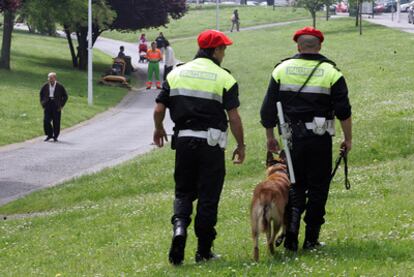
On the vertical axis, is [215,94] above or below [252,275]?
above

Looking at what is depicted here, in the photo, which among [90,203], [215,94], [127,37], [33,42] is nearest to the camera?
[215,94]

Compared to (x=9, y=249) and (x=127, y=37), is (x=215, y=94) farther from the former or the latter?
(x=127, y=37)

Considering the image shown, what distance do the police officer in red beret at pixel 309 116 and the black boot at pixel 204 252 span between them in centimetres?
67

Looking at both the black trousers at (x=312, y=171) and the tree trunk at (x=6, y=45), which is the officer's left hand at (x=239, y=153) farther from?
the tree trunk at (x=6, y=45)

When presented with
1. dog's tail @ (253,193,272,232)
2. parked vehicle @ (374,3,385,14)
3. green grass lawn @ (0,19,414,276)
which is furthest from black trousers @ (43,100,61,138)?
parked vehicle @ (374,3,385,14)

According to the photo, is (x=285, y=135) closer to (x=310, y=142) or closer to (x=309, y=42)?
(x=310, y=142)

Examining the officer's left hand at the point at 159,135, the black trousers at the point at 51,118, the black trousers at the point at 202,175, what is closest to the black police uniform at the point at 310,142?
the black trousers at the point at 202,175

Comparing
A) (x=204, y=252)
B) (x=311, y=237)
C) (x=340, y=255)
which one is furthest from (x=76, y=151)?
(x=340, y=255)

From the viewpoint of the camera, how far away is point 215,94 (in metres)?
8.45

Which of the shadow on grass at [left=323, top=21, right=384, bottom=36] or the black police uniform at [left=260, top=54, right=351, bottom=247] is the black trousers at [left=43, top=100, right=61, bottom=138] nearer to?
the black police uniform at [left=260, top=54, right=351, bottom=247]

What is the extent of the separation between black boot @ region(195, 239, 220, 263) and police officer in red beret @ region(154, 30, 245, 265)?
0.05 m

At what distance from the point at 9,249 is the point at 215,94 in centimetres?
443

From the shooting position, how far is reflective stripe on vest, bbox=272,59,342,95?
861 cm

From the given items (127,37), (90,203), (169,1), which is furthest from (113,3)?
(90,203)
